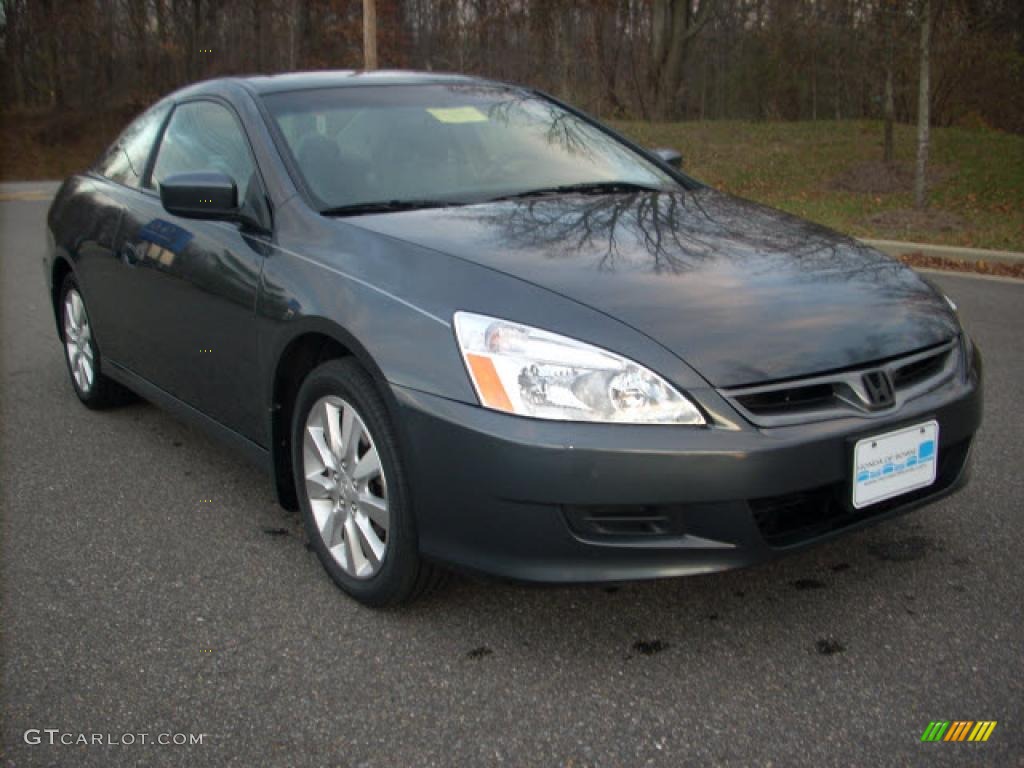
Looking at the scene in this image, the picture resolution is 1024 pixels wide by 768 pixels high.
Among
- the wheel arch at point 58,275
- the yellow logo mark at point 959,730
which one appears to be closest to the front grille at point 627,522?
the yellow logo mark at point 959,730

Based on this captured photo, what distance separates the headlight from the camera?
2438 mm

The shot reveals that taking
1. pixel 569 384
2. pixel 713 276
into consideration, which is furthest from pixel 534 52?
pixel 569 384

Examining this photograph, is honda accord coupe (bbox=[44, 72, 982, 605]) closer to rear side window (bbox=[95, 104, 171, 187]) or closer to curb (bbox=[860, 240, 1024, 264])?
rear side window (bbox=[95, 104, 171, 187])

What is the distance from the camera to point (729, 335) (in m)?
2.58

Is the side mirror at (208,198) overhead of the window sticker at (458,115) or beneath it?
beneath

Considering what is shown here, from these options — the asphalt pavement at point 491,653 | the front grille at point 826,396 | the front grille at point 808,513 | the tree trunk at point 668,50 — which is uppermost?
the tree trunk at point 668,50

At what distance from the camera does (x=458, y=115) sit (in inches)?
154

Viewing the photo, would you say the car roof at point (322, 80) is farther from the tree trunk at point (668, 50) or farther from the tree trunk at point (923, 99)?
the tree trunk at point (668, 50)

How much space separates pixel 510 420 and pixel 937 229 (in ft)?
35.5

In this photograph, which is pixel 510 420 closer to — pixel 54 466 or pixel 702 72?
pixel 54 466

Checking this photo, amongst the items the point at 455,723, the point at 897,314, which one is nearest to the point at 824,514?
the point at 897,314

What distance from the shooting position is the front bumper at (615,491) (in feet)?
7.87

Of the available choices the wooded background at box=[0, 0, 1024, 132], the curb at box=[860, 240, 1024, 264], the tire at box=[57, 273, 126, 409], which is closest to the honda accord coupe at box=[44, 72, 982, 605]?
the tire at box=[57, 273, 126, 409]

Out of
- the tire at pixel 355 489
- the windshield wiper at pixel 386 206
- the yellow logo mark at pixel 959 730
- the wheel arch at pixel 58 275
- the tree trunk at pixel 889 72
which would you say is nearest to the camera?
the yellow logo mark at pixel 959 730
